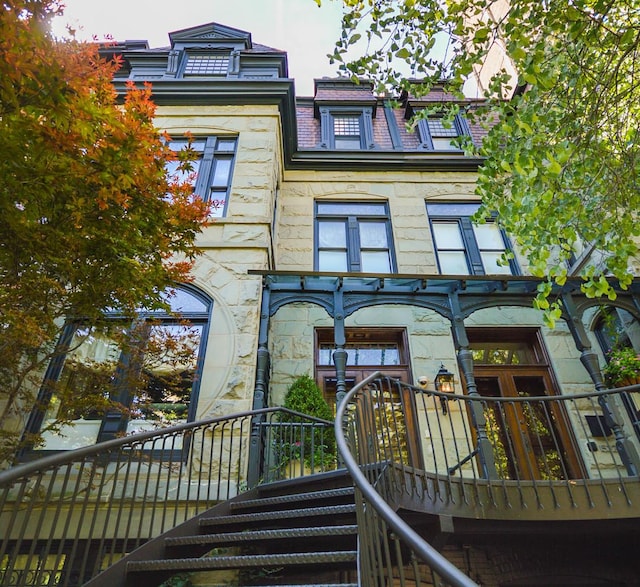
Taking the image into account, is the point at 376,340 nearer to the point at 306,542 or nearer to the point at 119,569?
the point at 306,542

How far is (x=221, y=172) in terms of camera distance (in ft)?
27.5

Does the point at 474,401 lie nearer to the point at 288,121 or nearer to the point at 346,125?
the point at 288,121

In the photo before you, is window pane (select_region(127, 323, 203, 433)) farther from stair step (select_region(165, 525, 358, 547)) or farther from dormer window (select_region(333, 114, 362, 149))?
dormer window (select_region(333, 114, 362, 149))

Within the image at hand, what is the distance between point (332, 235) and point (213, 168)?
2.89 meters

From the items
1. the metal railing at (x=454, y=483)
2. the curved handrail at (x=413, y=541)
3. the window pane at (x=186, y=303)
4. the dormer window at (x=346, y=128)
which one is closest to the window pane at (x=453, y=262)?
the dormer window at (x=346, y=128)

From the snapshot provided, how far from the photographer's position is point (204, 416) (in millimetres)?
5691

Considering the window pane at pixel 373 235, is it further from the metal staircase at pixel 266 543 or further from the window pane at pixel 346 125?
the metal staircase at pixel 266 543

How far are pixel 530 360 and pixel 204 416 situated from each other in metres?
6.10

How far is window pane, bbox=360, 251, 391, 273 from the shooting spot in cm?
873

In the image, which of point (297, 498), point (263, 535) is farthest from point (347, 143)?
point (263, 535)

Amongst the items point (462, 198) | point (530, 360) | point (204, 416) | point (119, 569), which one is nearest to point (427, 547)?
point (119, 569)

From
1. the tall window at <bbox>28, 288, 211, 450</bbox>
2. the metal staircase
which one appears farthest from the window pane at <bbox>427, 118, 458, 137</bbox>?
the metal staircase

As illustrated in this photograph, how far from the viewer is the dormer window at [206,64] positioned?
32.6ft

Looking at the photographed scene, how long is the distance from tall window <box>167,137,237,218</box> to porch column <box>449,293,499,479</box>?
4529mm
